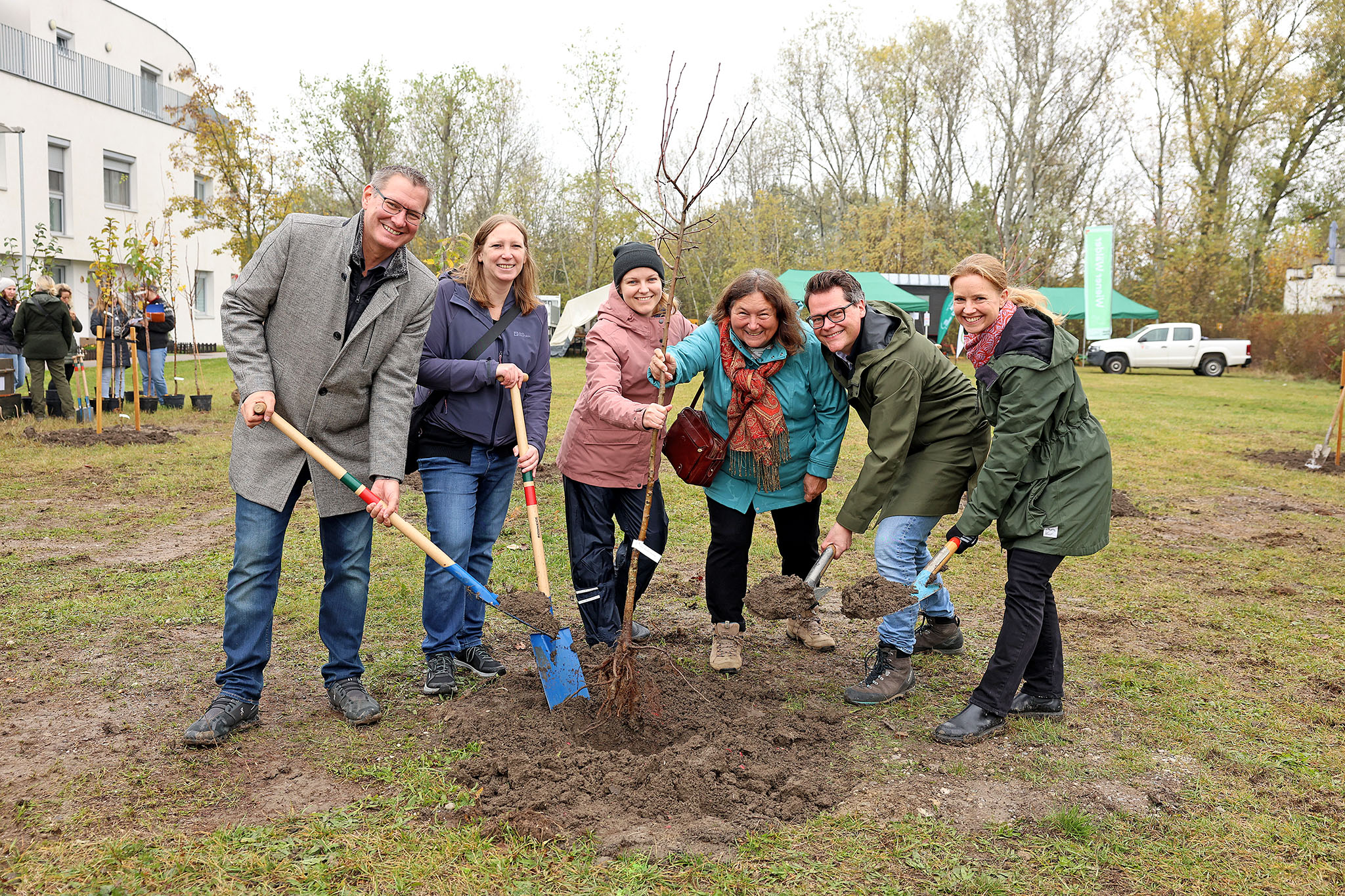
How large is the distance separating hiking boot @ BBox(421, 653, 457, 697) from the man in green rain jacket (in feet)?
5.73

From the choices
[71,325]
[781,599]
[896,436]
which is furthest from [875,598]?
[71,325]

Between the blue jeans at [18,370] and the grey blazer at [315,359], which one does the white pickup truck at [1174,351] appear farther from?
the grey blazer at [315,359]

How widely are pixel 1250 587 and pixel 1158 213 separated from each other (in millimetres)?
36865

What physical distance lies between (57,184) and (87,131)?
190cm

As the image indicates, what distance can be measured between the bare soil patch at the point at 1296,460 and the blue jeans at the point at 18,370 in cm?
1657

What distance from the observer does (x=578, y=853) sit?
269 centimetres

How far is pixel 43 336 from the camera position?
11.9 m

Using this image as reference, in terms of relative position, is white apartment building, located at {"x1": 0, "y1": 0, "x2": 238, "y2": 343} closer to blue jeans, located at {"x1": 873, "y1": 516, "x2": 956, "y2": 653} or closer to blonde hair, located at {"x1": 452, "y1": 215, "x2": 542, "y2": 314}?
blonde hair, located at {"x1": 452, "y1": 215, "x2": 542, "y2": 314}

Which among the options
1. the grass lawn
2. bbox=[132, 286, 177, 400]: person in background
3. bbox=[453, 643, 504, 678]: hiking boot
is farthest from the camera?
bbox=[132, 286, 177, 400]: person in background

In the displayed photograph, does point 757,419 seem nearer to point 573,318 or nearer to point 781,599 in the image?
point 781,599

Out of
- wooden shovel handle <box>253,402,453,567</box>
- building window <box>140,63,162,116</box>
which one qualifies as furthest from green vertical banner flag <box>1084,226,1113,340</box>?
building window <box>140,63,162,116</box>

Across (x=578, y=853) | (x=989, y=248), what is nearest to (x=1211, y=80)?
(x=989, y=248)

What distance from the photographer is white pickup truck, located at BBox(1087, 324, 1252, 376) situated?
92.0ft

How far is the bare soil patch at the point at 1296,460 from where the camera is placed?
1023 cm
